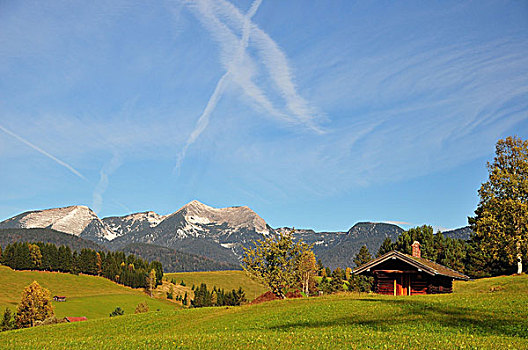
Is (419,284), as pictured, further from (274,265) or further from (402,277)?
(274,265)

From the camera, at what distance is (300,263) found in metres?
68.0

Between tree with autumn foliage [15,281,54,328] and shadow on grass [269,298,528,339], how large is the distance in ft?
404

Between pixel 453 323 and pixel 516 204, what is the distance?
44.9m

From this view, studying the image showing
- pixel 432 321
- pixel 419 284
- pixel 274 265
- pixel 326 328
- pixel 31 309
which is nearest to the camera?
pixel 326 328

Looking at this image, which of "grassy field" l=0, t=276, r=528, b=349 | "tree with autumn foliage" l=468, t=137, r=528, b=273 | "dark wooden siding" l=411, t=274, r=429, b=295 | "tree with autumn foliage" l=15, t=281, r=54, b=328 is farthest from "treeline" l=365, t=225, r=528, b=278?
"tree with autumn foliage" l=15, t=281, r=54, b=328

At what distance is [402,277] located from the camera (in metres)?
52.3

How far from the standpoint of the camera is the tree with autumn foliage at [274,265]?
210ft

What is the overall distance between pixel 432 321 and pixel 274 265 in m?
40.4

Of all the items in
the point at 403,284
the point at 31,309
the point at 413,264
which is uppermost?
the point at 413,264

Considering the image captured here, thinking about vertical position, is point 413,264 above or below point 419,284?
above

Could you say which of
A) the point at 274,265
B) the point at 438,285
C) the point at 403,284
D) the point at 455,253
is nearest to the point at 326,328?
the point at 403,284

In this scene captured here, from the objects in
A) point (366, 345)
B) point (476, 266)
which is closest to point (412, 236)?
point (476, 266)

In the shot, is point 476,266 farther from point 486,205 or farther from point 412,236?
point 486,205

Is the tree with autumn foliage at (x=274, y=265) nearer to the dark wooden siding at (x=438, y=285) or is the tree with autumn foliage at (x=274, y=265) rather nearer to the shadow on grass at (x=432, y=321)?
the dark wooden siding at (x=438, y=285)
